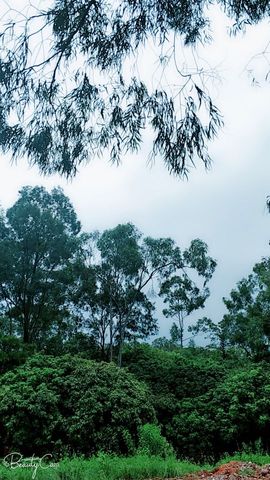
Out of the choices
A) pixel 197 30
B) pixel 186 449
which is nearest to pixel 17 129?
pixel 197 30

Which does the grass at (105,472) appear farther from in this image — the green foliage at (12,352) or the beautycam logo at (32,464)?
the green foliage at (12,352)

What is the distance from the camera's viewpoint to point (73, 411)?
8.67 meters

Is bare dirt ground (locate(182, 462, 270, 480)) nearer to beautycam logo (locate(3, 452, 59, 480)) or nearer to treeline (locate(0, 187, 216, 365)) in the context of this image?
beautycam logo (locate(3, 452, 59, 480))

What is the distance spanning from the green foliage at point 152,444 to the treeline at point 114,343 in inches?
28.4

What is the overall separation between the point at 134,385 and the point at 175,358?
877cm

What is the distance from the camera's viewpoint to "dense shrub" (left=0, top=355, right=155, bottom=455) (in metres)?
8.18

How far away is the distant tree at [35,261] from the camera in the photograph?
22.1m

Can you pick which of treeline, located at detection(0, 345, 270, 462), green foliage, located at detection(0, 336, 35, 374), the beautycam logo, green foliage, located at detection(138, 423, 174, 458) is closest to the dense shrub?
treeline, located at detection(0, 345, 270, 462)

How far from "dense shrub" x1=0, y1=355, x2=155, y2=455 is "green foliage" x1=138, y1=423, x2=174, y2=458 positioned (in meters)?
0.25

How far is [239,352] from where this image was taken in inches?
924

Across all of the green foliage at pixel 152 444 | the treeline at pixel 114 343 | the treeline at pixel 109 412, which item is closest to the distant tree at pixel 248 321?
the treeline at pixel 114 343

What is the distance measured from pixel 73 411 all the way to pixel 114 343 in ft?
47.6

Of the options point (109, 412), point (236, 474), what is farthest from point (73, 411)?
point (236, 474)

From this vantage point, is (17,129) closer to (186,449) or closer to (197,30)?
(197,30)
